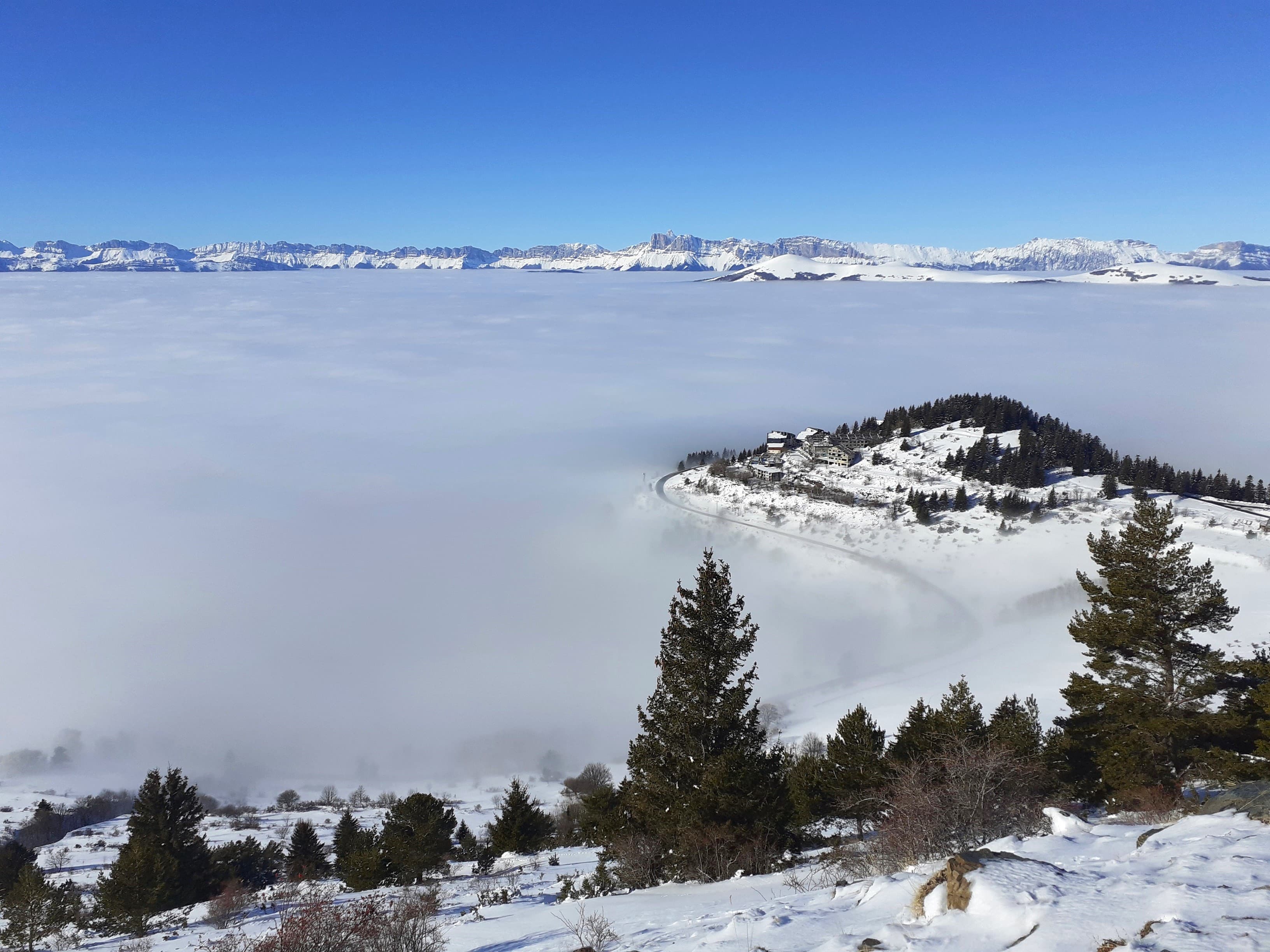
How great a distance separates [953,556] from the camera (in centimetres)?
9456

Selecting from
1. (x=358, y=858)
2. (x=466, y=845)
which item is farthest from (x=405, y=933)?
(x=466, y=845)

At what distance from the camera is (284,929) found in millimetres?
11648

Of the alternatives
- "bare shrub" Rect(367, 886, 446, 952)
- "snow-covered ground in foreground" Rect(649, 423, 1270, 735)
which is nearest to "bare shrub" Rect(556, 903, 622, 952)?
"bare shrub" Rect(367, 886, 446, 952)

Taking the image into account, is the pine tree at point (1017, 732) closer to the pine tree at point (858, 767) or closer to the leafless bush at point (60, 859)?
the pine tree at point (858, 767)

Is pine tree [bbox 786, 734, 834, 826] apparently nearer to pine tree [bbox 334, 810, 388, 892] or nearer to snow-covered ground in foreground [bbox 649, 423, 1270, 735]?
pine tree [bbox 334, 810, 388, 892]

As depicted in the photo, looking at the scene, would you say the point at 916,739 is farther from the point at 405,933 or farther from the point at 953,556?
the point at 953,556

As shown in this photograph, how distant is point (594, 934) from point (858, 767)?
1681cm

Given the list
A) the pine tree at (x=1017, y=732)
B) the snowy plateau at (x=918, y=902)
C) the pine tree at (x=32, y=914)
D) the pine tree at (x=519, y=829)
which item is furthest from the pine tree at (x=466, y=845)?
the pine tree at (x=1017, y=732)

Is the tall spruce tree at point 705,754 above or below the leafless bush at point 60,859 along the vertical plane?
above

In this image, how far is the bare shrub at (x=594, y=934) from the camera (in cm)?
1177

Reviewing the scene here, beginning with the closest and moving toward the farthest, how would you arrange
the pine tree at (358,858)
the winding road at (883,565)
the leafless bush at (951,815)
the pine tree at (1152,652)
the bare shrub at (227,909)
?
the leafless bush at (951,815), the pine tree at (1152,652), the bare shrub at (227,909), the pine tree at (358,858), the winding road at (883,565)

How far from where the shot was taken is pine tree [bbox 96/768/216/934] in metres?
27.4

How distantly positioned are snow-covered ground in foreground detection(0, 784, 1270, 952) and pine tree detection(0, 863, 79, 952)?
12.6 metres

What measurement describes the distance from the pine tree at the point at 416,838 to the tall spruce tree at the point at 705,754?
1698cm
